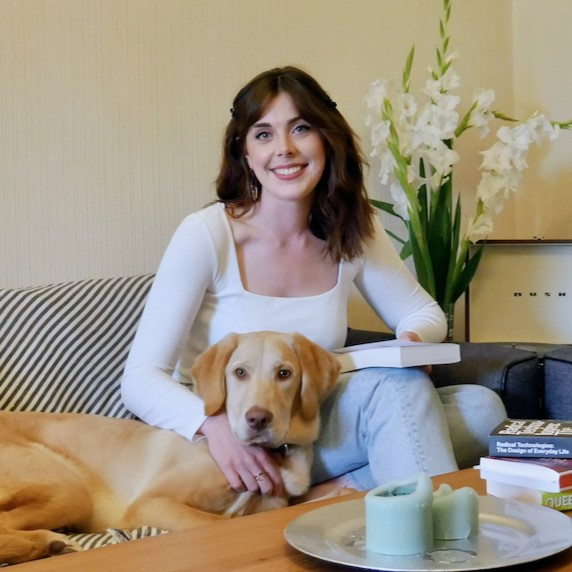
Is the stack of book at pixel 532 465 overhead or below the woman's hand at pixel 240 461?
overhead

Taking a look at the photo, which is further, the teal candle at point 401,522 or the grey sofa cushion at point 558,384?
the grey sofa cushion at point 558,384

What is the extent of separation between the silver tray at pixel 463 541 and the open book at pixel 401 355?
1.65 ft

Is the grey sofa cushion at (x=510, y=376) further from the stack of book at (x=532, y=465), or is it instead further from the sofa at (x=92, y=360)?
the stack of book at (x=532, y=465)

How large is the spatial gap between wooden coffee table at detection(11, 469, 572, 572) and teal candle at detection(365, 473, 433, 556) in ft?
0.20

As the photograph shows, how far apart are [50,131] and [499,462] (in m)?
1.50

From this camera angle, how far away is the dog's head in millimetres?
1639

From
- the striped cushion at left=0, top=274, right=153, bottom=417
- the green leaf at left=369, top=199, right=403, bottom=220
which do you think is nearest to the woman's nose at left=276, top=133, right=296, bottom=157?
the striped cushion at left=0, top=274, right=153, bottom=417

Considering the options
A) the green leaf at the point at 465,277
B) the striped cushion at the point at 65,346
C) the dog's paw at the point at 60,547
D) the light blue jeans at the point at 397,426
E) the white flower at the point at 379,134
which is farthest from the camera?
the green leaf at the point at 465,277

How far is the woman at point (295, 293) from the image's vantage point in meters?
1.64

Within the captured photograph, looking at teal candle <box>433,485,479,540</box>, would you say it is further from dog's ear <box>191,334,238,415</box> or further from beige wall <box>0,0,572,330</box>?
beige wall <box>0,0,572,330</box>

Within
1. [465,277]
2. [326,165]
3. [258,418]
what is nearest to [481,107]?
[465,277]

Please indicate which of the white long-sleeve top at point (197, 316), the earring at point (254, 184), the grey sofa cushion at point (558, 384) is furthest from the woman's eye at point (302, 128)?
the grey sofa cushion at point (558, 384)

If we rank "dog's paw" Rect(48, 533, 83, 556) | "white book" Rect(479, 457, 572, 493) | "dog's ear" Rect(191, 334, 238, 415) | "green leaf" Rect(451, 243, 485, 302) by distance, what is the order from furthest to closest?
"green leaf" Rect(451, 243, 485, 302) < "dog's ear" Rect(191, 334, 238, 415) < "dog's paw" Rect(48, 533, 83, 556) < "white book" Rect(479, 457, 572, 493)

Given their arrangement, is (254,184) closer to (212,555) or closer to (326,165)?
(326,165)
